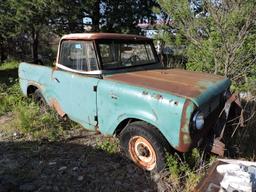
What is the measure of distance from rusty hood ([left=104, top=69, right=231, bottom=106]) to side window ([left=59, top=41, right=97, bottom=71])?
42 centimetres

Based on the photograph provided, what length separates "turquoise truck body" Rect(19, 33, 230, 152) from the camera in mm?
3338

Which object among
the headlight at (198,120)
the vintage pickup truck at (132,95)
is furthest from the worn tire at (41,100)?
the headlight at (198,120)

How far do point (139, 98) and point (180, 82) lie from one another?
648 millimetres

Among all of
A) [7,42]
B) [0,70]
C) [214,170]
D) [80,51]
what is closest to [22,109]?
[80,51]

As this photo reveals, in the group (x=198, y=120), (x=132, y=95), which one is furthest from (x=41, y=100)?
(x=198, y=120)

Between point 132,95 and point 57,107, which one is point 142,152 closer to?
point 132,95

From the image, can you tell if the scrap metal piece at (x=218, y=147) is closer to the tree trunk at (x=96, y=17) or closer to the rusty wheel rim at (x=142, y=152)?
the rusty wheel rim at (x=142, y=152)

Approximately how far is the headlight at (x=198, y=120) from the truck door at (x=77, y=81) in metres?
1.47

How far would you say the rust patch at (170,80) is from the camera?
11.6 ft

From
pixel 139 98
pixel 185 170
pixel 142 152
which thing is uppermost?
pixel 139 98

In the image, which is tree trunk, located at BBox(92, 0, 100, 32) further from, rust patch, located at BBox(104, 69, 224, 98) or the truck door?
rust patch, located at BBox(104, 69, 224, 98)

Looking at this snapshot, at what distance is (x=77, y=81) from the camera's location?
175 inches

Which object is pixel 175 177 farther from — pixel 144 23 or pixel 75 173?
pixel 144 23

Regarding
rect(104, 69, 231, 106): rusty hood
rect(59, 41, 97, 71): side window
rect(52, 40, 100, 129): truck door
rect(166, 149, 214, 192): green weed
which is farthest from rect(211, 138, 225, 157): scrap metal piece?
rect(59, 41, 97, 71): side window
